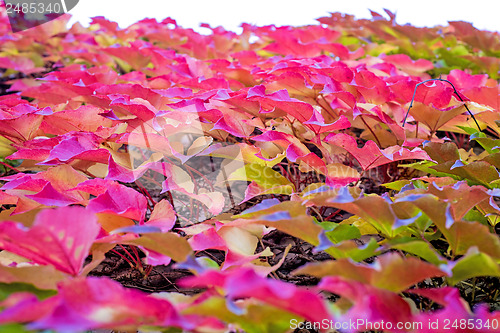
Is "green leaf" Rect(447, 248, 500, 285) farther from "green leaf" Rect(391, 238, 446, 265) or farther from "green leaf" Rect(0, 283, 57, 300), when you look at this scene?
"green leaf" Rect(0, 283, 57, 300)

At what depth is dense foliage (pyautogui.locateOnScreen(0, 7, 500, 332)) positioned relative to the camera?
1.17 ft

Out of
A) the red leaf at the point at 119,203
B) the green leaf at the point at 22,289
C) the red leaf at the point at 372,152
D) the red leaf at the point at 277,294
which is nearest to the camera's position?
the red leaf at the point at 277,294

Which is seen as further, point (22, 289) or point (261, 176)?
point (261, 176)

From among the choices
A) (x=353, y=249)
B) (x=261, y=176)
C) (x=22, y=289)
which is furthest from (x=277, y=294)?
(x=261, y=176)

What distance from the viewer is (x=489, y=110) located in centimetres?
80

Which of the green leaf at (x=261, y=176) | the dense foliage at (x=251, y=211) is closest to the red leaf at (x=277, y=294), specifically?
the dense foliage at (x=251, y=211)

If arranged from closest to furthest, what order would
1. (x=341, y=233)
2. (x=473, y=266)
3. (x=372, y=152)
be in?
(x=473, y=266), (x=341, y=233), (x=372, y=152)

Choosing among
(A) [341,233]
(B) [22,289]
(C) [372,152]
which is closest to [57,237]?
(B) [22,289]

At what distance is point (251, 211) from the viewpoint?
0.52 metres

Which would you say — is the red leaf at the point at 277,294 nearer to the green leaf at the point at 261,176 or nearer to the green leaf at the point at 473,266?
the green leaf at the point at 473,266

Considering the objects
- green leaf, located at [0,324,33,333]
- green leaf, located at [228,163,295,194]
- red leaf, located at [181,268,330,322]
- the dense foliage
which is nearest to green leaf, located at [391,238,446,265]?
the dense foliage

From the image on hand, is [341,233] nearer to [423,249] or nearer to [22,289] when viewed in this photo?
[423,249]

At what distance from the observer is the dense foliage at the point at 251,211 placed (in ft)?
1.17

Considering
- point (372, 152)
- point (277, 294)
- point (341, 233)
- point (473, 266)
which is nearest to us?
point (277, 294)
